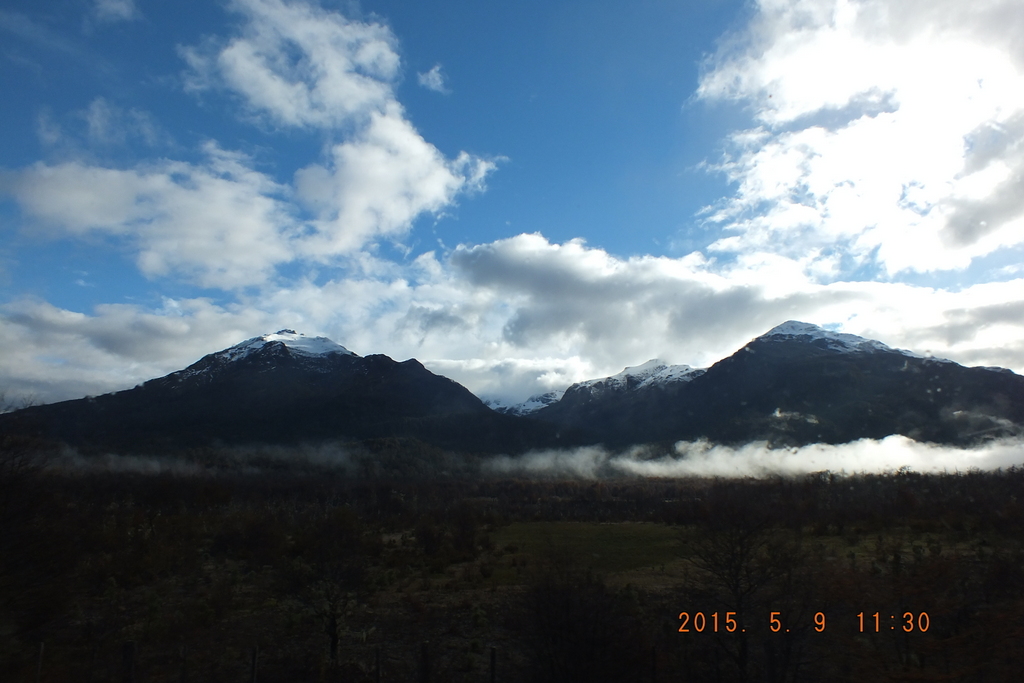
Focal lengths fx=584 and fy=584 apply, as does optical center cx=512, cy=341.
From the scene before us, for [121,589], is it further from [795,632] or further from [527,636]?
[795,632]

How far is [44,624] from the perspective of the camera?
2053cm

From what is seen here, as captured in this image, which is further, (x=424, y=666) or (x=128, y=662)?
(x=424, y=666)

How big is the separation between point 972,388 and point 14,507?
216 meters
